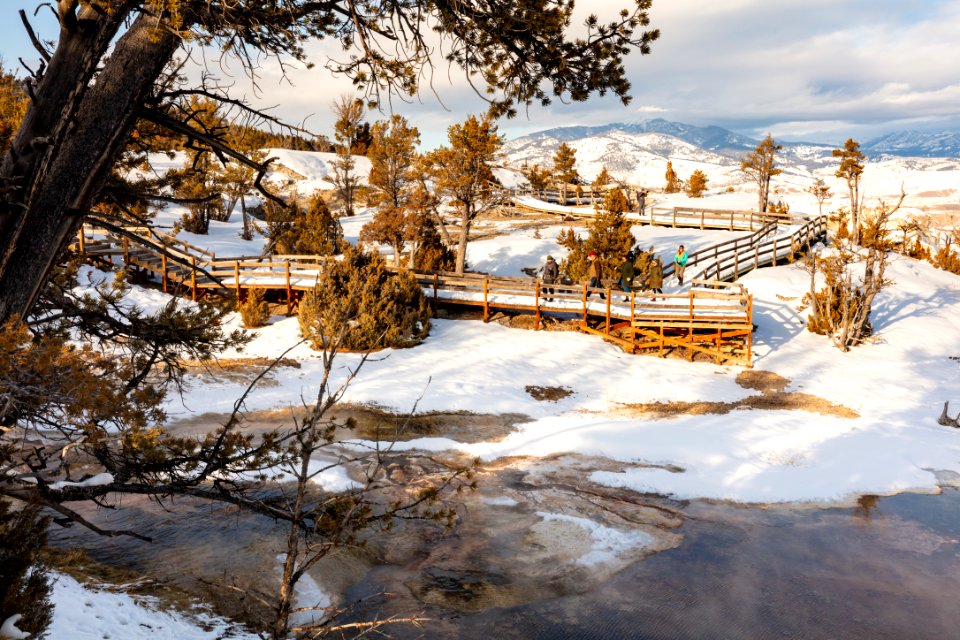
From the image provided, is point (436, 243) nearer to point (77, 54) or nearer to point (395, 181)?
point (395, 181)

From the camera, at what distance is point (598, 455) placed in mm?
13727

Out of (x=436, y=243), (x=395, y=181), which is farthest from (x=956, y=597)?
(x=395, y=181)

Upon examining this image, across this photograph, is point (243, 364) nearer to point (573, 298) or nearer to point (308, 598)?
point (573, 298)

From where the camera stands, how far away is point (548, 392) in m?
17.7

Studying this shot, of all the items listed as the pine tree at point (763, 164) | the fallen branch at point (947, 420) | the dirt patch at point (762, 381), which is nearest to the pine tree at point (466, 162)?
the dirt patch at point (762, 381)

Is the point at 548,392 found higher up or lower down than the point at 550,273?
lower down

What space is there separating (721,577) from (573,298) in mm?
14126

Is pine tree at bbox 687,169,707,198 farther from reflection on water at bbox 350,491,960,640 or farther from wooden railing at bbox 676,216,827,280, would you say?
reflection on water at bbox 350,491,960,640

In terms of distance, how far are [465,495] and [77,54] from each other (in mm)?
8992

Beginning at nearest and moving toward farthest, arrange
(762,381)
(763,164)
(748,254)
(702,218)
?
(762,381), (748,254), (702,218), (763,164)

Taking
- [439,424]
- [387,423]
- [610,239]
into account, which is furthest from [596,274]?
[387,423]

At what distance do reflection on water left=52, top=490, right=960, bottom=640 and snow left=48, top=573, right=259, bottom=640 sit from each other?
1001 mm

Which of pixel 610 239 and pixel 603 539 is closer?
pixel 603 539

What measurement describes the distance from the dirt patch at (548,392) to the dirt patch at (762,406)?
5.42ft
